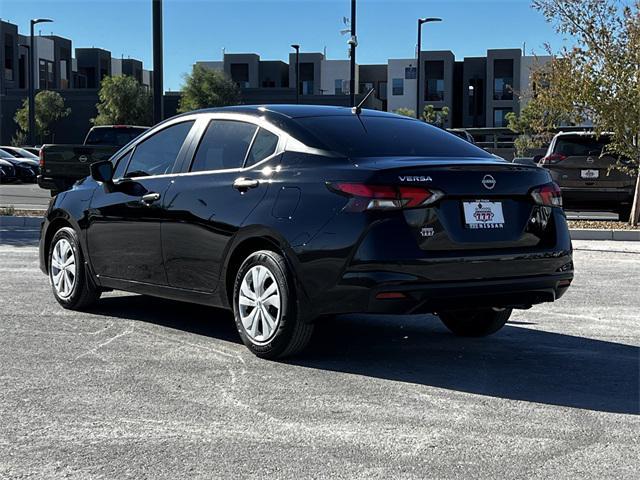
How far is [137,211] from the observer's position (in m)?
6.60

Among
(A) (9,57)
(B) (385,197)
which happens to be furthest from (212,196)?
(A) (9,57)

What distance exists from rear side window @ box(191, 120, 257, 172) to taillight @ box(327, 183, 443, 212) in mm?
1145

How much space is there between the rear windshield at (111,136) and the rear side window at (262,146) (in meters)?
16.4

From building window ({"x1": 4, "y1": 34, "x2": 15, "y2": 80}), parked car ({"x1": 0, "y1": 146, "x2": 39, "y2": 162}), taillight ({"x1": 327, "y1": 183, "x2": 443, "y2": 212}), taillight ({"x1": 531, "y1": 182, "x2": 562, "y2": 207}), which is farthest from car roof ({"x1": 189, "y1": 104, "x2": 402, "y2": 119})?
building window ({"x1": 4, "y1": 34, "x2": 15, "y2": 80})

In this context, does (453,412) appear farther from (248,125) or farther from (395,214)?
(248,125)

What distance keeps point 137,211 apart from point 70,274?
1085mm

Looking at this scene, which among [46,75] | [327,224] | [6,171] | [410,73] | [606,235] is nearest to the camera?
[327,224]

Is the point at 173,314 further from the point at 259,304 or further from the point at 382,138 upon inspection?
the point at 382,138

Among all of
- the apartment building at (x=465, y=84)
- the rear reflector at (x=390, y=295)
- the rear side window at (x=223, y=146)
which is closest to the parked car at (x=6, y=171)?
the rear side window at (x=223, y=146)

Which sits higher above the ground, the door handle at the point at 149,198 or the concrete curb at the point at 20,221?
the door handle at the point at 149,198

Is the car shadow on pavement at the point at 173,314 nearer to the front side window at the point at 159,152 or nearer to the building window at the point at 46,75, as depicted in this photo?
the front side window at the point at 159,152

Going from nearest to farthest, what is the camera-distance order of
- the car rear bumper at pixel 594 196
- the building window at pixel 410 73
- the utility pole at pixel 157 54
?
the car rear bumper at pixel 594 196 < the utility pole at pixel 157 54 < the building window at pixel 410 73

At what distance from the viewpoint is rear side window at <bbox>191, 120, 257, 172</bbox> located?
605 cm

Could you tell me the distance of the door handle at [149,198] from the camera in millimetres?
6436
